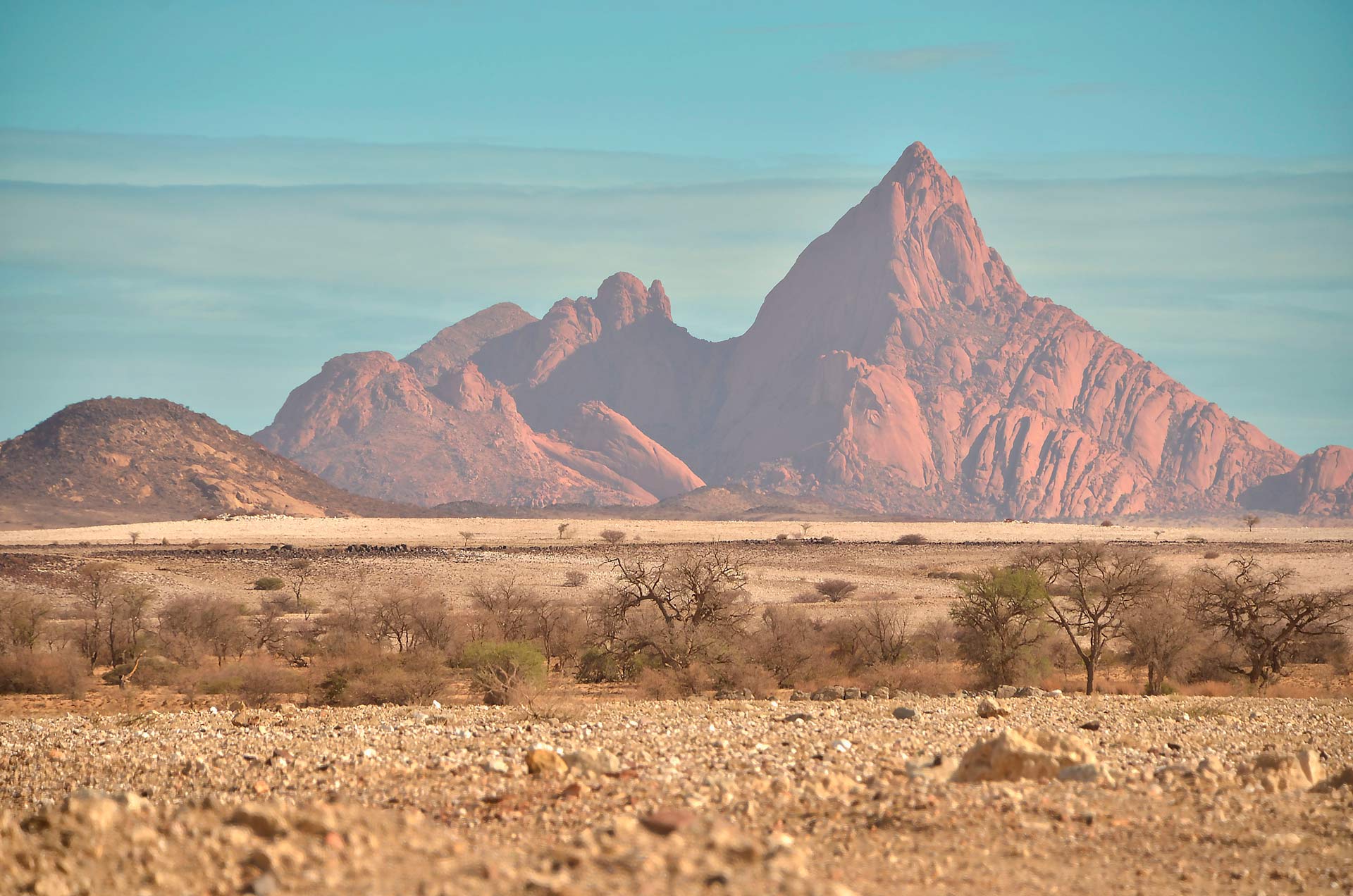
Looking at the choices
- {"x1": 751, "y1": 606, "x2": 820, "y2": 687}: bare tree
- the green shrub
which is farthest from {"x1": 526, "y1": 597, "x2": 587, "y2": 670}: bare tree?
{"x1": 751, "y1": 606, "x2": 820, "y2": 687}: bare tree

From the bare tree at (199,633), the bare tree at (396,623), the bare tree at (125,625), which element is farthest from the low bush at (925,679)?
the bare tree at (125,625)

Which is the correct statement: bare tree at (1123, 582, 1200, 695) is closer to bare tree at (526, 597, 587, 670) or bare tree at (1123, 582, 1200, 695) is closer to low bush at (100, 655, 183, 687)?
bare tree at (526, 597, 587, 670)

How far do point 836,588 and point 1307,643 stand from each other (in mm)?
24187

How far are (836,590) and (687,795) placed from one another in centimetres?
4251

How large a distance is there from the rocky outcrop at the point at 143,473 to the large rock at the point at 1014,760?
116978mm

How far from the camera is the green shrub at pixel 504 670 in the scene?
20.6 meters

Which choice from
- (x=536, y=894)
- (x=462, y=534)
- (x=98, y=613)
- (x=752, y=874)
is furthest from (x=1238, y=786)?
(x=462, y=534)

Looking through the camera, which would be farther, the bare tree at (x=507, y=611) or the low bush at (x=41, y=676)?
the bare tree at (x=507, y=611)

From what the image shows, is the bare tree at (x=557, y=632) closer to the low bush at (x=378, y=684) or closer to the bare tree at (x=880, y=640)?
the low bush at (x=378, y=684)

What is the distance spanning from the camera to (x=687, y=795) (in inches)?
384

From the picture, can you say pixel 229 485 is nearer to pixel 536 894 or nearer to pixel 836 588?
pixel 836 588

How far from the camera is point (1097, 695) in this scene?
2123 cm

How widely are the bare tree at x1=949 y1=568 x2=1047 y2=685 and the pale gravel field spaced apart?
62881 millimetres

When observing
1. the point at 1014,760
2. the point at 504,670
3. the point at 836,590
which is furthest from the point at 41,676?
the point at 836,590
